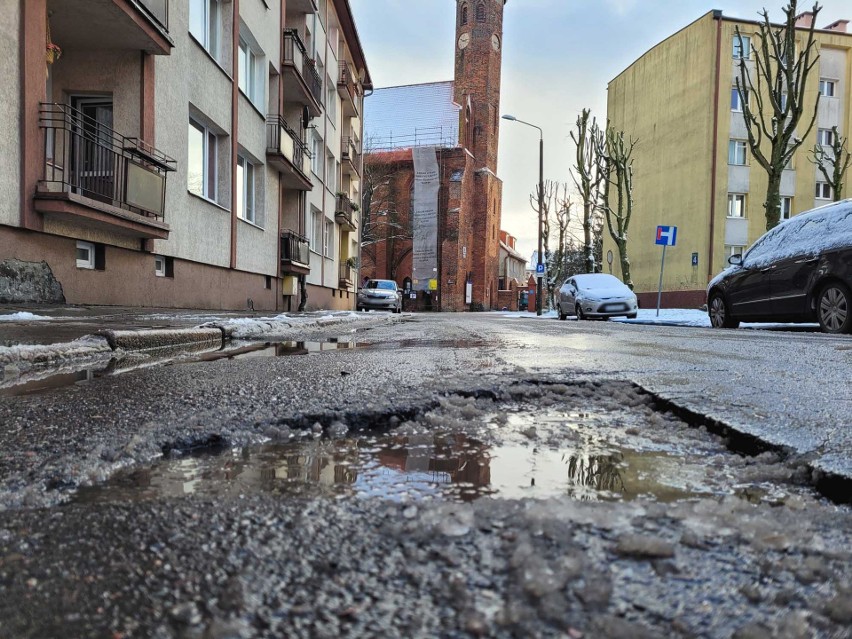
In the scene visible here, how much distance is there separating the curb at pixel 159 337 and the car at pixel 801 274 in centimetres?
793

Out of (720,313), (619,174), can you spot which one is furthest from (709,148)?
(720,313)

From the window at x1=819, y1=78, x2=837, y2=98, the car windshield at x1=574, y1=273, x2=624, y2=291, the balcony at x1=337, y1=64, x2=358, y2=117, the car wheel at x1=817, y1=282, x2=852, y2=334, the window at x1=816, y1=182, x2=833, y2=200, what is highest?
the window at x1=819, y1=78, x2=837, y2=98

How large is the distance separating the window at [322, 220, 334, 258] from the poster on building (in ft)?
62.0

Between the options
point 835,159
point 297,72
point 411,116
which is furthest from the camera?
point 411,116

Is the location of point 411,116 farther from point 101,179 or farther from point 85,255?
point 85,255

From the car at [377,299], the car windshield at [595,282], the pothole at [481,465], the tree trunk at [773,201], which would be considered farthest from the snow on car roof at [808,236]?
the car at [377,299]

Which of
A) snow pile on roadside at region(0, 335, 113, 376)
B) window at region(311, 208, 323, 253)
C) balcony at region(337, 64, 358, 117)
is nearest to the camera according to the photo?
snow pile on roadside at region(0, 335, 113, 376)

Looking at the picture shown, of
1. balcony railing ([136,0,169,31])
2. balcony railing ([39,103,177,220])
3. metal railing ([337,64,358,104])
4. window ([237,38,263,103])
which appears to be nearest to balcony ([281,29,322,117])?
window ([237,38,263,103])

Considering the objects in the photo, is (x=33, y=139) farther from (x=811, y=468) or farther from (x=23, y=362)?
(x=811, y=468)

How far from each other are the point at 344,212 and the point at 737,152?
61.5ft

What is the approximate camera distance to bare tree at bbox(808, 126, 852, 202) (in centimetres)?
2450

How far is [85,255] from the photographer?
264 inches

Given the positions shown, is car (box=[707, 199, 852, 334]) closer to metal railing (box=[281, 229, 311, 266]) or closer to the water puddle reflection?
the water puddle reflection

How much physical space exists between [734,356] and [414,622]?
4.10 m
